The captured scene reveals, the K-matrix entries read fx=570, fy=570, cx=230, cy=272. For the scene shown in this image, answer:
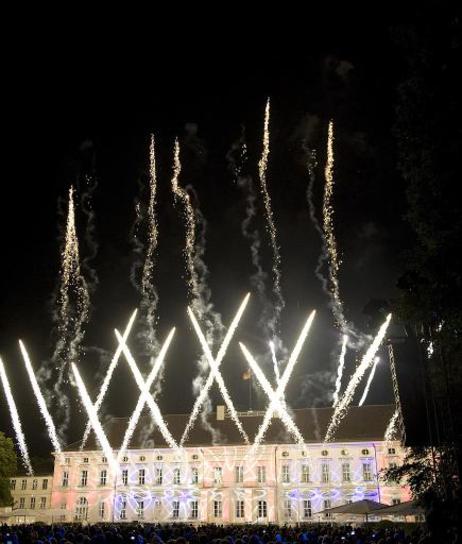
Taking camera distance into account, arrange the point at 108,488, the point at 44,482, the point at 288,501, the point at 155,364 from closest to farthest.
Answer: the point at 155,364 → the point at 288,501 → the point at 108,488 → the point at 44,482

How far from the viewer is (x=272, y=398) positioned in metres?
35.5

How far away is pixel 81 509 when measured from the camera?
52062 millimetres

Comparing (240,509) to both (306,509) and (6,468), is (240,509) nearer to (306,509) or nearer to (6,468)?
(306,509)

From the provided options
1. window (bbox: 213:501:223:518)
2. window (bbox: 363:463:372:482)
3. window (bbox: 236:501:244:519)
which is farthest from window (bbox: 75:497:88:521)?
window (bbox: 363:463:372:482)

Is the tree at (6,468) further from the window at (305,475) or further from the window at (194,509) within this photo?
the window at (305,475)

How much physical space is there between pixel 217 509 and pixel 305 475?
8.27 meters

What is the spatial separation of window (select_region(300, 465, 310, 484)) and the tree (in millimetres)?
24096

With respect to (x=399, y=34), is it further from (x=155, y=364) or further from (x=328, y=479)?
(x=328, y=479)

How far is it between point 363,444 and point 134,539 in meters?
37.4

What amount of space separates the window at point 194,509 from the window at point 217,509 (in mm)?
1506

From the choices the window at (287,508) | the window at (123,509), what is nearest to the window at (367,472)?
the window at (287,508)

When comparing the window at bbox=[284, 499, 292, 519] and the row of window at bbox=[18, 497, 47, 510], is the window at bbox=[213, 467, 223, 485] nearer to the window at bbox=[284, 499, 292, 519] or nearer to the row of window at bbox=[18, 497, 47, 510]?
the window at bbox=[284, 499, 292, 519]

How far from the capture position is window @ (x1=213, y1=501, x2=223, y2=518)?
163 ft

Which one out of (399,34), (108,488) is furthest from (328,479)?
(399,34)
